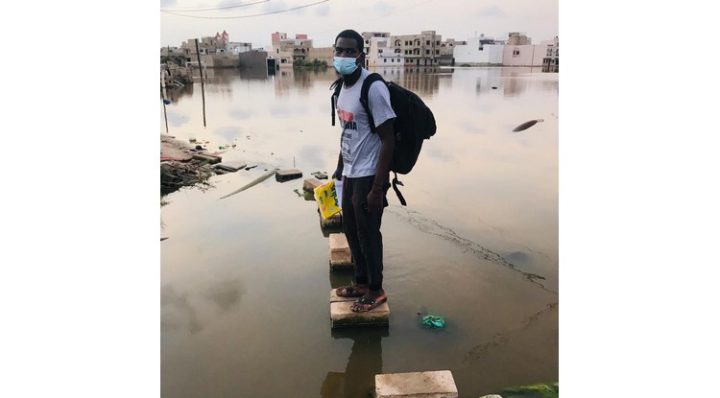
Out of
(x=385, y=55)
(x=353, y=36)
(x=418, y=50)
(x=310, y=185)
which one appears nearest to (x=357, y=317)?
(x=353, y=36)

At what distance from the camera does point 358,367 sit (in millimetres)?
2650

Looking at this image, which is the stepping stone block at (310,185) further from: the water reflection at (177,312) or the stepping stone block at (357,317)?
the stepping stone block at (357,317)

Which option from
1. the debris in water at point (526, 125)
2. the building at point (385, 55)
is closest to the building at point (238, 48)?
the building at point (385, 55)

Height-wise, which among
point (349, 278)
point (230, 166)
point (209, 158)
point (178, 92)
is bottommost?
point (349, 278)

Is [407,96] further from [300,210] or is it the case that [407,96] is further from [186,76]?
[186,76]

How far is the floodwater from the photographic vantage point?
8.66ft

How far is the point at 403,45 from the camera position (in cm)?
3303

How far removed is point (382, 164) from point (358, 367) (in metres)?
1.19

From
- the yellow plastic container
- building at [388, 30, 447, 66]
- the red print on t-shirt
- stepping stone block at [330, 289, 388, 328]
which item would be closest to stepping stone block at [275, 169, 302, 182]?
the yellow plastic container

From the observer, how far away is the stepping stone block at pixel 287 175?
6692 mm

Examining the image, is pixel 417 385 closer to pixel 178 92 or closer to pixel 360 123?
pixel 360 123

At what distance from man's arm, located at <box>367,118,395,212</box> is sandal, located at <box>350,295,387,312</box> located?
26.8 inches

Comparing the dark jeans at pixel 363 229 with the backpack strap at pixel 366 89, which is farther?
the dark jeans at pixel 363 229

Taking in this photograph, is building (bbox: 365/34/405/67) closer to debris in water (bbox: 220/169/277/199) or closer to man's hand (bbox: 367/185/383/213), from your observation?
debris in water (bbox: 220/169/277/199)
